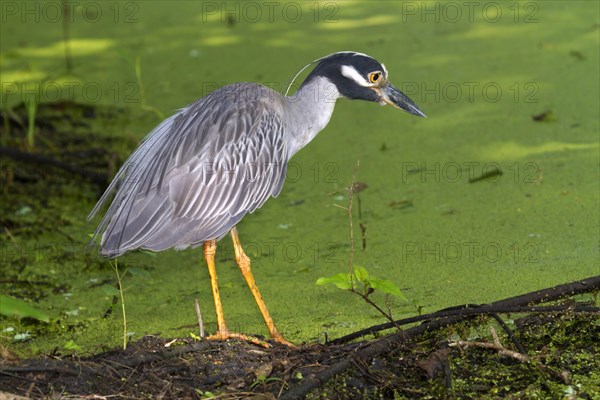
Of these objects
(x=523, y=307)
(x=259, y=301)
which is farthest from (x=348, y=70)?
(x=523, y=307)

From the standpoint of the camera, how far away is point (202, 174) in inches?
148

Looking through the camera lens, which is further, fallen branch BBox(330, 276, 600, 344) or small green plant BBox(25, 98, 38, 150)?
small green plant BBox(25, 98, 38, 150)

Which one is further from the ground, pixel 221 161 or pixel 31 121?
pixel 221 161

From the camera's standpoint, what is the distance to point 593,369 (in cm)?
315

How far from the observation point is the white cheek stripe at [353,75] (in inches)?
156

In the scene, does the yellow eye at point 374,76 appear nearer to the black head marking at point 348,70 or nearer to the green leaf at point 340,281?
the black head marking at point 348,70

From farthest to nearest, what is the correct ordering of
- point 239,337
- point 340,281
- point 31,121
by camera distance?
point 31,121 → point 239,337 → point 340,281

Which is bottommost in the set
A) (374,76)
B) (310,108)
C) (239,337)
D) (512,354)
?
(239,337)

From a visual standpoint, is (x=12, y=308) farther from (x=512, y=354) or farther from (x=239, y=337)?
(x=512, y=354)

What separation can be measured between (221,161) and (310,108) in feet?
1.58

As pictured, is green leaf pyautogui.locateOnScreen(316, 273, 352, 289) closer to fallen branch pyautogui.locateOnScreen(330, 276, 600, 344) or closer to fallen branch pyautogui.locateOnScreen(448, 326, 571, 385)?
fallen branch pyautogui.locateOnScreen(330, 276, 600, 344)

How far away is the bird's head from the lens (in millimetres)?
3965

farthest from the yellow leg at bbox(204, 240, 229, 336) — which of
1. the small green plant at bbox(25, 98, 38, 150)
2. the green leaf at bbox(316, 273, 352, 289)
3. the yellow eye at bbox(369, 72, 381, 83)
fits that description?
the small green plant at bbox(25, 98, 38, 150)

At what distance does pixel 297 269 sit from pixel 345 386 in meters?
1.47
